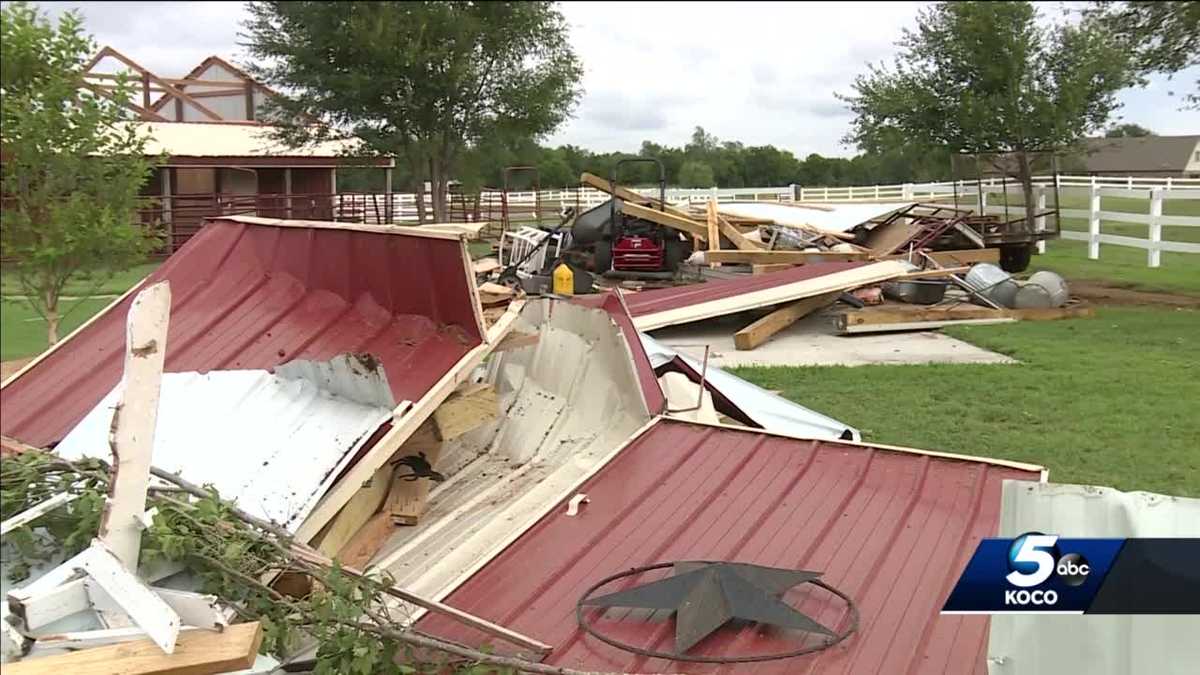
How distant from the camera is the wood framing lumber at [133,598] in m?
1.58

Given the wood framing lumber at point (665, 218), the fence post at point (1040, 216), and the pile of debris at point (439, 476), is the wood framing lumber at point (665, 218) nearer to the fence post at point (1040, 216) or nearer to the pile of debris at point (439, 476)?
the fence post at point (1040, 216)

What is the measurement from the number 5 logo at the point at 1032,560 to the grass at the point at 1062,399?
5.96ft

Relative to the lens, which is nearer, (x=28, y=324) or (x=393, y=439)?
(x=393, y=439)

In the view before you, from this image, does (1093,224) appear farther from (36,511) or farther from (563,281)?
(563,281)

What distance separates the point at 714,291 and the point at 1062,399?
450cm

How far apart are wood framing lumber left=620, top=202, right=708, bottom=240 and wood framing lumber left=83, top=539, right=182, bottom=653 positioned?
1166 cm

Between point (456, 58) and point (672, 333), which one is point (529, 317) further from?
point (456, 58)

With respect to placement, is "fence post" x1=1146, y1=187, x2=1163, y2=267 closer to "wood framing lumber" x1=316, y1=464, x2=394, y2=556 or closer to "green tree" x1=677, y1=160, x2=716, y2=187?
"wood framing lumber" x1=316, y1=464, x2=394, y2=556

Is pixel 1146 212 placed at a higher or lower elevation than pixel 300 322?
higher

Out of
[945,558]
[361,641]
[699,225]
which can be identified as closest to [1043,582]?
[945,558]

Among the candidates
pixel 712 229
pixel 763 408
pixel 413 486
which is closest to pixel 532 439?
pixel 413 486

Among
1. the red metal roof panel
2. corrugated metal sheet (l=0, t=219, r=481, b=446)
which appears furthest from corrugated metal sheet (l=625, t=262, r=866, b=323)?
corrugated metal sheet (l=0, t=219, r=481, b=446)

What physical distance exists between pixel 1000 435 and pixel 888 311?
4.25 metres

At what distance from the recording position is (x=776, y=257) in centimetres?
1242
